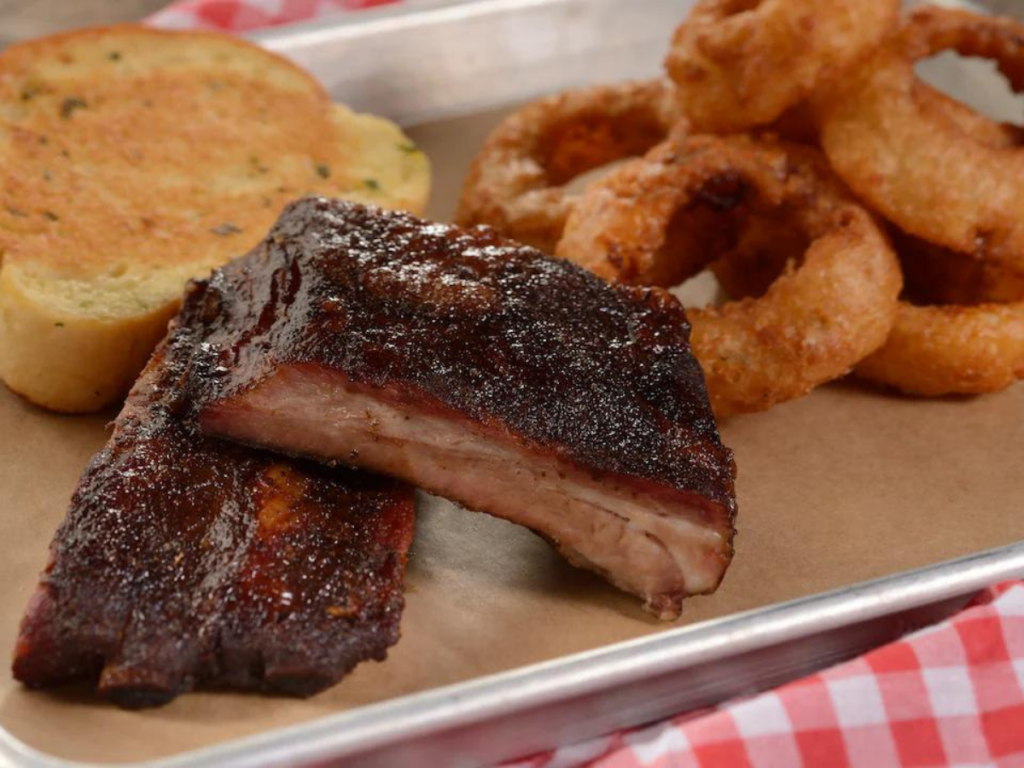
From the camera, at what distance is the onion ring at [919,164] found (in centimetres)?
315

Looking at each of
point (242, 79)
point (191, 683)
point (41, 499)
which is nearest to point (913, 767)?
point (191, 683)

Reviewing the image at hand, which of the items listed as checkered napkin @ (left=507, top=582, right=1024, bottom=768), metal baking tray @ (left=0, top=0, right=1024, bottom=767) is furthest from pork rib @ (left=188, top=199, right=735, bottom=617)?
checkered napkin @ (left=507, top=582, right=1024, bottom=768)

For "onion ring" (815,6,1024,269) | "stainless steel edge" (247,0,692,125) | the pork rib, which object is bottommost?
"stainless steel edge" (247,0,692,125)

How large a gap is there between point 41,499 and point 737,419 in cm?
171

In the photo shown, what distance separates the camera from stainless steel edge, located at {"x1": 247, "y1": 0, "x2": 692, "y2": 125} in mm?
4418

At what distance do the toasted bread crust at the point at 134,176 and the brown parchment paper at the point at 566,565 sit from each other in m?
0.25

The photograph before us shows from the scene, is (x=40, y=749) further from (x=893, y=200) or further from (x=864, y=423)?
(x=893, y=200)

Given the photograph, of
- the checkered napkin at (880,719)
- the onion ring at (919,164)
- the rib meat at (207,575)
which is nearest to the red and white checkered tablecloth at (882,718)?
the checkered napkin at (880,719)

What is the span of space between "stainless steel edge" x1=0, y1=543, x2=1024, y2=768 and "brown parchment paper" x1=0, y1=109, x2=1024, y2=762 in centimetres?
12

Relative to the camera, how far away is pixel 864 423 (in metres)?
3.25

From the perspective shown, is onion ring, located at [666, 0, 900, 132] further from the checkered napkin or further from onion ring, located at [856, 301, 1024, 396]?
the checkered napkin

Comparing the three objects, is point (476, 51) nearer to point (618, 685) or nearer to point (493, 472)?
point (493, 472)

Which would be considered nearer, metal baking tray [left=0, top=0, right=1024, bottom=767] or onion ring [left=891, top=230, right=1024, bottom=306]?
metal baking tray [left=0, top=0, right=1024, bottom=767]

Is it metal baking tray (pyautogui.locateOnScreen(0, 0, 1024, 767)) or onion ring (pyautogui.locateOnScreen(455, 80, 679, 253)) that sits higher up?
onion ring (pyautogui.locateOnScreen(455, 80, 679, 253))
